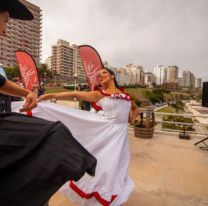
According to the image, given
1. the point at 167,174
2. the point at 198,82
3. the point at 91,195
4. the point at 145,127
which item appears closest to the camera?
the point at 91,195

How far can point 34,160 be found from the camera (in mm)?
678

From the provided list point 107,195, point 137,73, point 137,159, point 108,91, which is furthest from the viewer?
point 137,73

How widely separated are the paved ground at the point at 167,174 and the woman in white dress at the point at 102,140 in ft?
1.29

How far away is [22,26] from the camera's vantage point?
82250mm

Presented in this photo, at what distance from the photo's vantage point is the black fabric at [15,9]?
0.85 m

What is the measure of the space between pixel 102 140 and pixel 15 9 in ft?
5.31

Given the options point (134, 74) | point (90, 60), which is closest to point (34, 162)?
point (90, 60)

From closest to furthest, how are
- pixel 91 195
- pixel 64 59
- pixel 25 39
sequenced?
pixel 91 195
pixel 25 39
pixel 64 59

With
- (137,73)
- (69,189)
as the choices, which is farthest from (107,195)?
(137,73)

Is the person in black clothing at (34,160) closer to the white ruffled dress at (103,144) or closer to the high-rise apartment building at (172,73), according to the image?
the white ruffled dress at (103,144)

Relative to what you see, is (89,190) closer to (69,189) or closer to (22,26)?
(69,189)

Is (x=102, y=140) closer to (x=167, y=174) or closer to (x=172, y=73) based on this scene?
(x=167, y=174)

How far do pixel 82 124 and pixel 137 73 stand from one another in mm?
122516

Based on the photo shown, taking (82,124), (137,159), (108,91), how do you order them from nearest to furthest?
(82,124), (108,91), (137,159)
